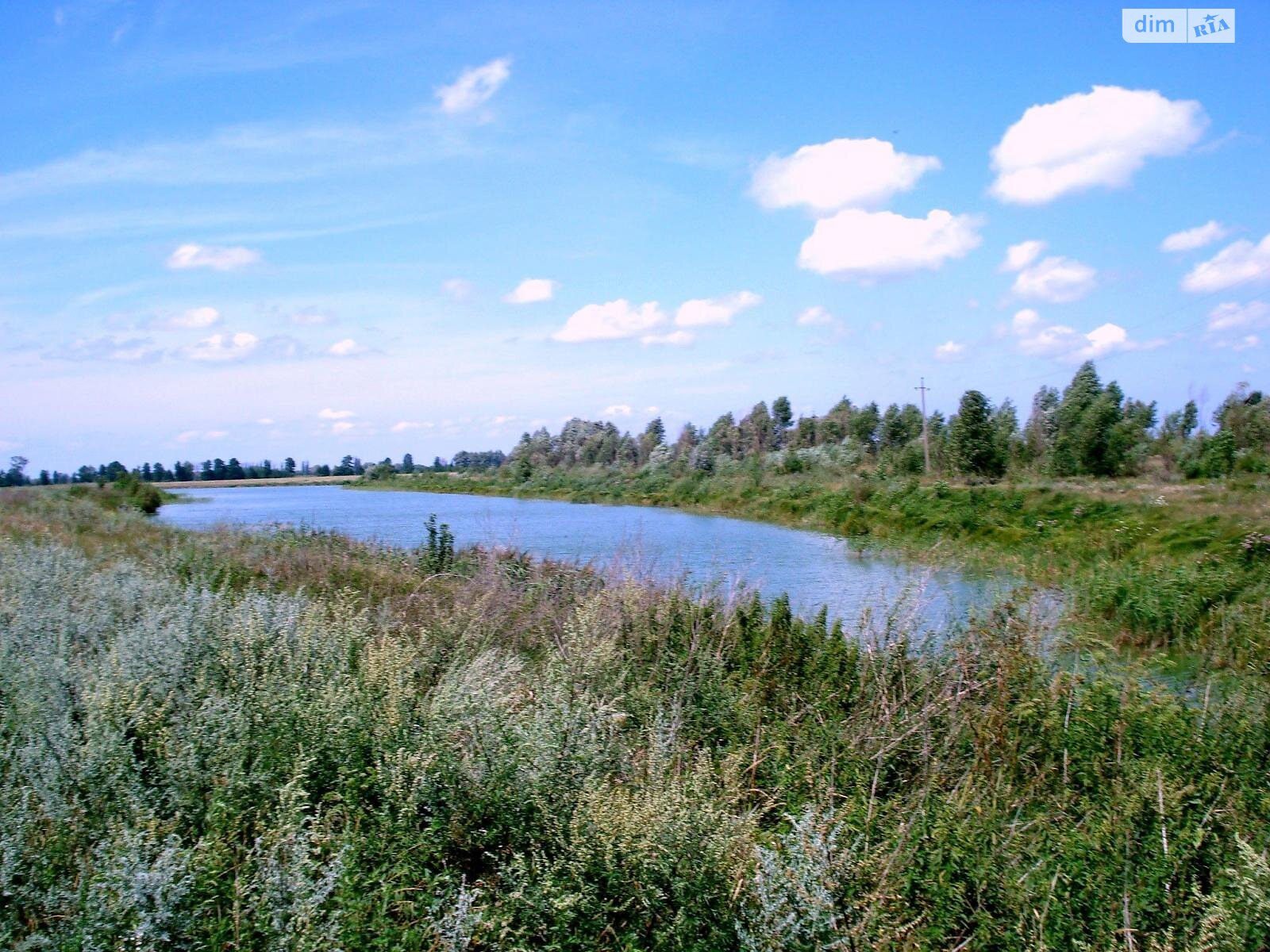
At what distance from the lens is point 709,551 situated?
18.2m

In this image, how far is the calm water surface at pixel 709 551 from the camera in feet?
30.2

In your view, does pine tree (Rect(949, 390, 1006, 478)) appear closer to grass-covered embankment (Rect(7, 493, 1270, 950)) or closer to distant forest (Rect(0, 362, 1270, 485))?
distant forest (Rect(0, 362, 1270, 485))

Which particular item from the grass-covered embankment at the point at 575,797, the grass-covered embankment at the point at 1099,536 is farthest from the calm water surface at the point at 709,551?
the grass-covered embankment at the point at 575,797

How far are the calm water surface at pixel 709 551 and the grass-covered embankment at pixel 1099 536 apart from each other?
2.03 feet

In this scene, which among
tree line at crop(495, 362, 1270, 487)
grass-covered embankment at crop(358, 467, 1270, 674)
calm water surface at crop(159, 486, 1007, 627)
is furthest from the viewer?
tree line at crop(495, 362, 1270, 487)

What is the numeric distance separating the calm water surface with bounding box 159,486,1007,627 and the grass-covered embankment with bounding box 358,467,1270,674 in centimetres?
62

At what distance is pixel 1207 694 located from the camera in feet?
19.5

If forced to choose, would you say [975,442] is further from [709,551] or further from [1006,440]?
[709,551]

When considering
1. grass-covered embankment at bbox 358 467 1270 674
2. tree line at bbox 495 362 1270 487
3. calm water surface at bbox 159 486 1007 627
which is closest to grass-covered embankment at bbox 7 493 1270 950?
calm water surface at bbox 159 486 1007 627

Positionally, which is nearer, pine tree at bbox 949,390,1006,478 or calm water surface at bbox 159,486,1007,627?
calm water surface at bbox 159,486,1007,627

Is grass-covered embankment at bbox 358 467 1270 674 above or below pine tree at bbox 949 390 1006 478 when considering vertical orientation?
below

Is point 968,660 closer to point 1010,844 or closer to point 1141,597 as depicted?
point 1010,844

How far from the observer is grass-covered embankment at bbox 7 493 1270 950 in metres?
2.66

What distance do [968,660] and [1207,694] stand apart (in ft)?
5.03
